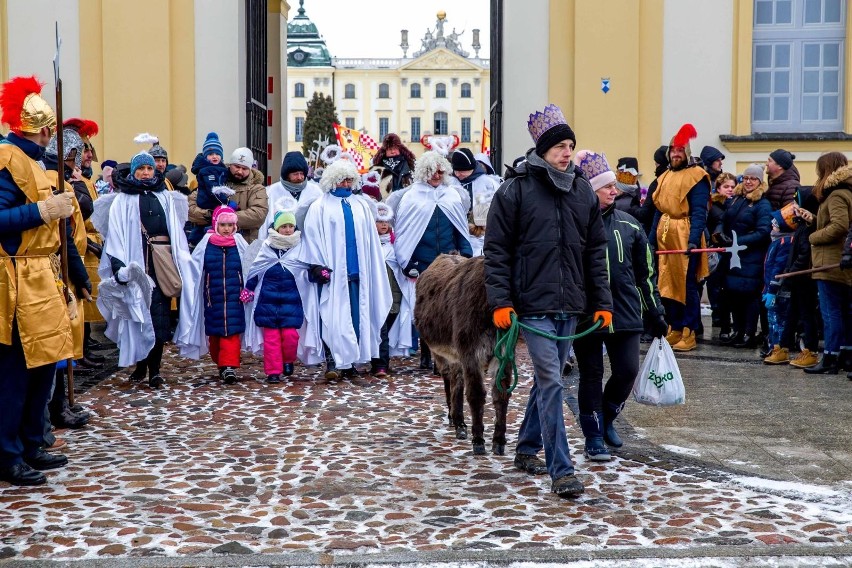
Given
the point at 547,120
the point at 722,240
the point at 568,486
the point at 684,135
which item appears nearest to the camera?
the point at 568,486

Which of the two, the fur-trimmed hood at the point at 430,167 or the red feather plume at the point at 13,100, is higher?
the red feather plume at the point at 13,100

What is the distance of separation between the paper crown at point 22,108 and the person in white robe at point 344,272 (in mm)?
3787

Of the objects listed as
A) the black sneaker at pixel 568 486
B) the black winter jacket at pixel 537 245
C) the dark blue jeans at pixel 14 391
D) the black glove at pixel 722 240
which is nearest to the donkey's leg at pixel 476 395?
the black winter jacket at pixel 537 245

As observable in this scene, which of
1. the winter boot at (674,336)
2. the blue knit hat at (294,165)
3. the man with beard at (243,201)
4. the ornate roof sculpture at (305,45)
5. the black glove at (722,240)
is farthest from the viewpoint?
the ornate roof sculpture at (305,45)

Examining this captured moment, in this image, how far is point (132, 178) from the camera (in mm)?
9500

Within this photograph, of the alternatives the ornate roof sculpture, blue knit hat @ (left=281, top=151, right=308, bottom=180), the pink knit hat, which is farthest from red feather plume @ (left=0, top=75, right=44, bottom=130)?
the ornate roof sculpture

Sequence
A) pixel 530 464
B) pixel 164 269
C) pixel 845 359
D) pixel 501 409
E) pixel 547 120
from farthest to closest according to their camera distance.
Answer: pixel 845 359
pixel 164 269
pixel 501 409
pixel 530 464
pixel 547 120

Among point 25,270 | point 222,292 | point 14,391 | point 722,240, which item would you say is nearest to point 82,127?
point 222,292

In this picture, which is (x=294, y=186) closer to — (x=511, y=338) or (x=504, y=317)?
(x=511, y=338)

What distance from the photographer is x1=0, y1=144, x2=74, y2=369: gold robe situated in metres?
6.01

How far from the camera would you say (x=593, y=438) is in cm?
653

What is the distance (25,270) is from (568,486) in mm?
3087

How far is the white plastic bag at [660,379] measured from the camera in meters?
6.76

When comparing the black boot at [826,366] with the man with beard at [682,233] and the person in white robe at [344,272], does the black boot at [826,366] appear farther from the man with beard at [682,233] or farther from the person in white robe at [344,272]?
the person in white robe at [344,272]
